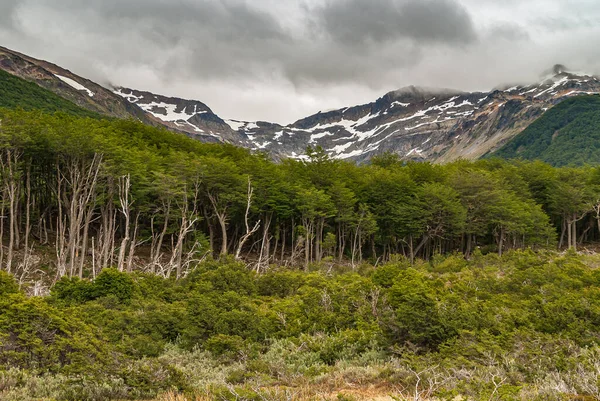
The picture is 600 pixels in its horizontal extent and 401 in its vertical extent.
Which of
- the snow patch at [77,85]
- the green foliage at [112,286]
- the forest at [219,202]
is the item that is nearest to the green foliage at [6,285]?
the green foliage at [112,286]

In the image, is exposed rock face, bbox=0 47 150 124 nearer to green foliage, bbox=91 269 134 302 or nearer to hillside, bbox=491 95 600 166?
green foliage, bbox=91 269 134 302

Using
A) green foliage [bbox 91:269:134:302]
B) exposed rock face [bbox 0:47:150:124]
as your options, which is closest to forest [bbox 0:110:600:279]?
green foliage [bbox 91:269:134:302]

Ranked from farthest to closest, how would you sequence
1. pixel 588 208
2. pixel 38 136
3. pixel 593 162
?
pixel 593 162
pixel 588 208
pixel 38 136

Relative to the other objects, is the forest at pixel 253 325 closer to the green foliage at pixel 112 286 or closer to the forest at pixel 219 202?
the green foliage at pixel 112 286

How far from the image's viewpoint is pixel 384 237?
116ft

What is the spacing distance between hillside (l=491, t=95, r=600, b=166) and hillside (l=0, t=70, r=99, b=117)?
131 metres

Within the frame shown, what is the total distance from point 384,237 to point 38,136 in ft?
87.3

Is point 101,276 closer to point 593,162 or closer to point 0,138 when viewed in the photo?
point 0,138

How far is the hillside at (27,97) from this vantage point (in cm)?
7281

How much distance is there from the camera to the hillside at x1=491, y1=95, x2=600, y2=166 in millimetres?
121750

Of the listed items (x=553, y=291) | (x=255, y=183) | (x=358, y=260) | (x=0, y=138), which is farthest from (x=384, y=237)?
(x=0, y=138)

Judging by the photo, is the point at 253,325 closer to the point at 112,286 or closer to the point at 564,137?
the point at 112,286

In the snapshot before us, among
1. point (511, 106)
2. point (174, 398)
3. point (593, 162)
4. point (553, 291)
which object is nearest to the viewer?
point (174, 398)

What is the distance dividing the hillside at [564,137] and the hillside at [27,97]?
429 feet
